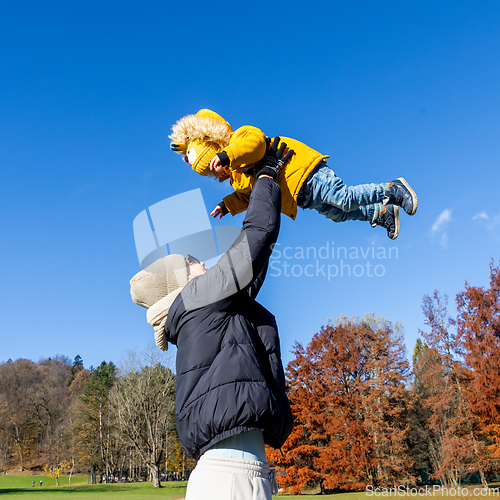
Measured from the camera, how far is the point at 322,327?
2255 cm

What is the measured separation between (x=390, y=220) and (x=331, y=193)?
75 centimetres

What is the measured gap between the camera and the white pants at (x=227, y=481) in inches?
53.4

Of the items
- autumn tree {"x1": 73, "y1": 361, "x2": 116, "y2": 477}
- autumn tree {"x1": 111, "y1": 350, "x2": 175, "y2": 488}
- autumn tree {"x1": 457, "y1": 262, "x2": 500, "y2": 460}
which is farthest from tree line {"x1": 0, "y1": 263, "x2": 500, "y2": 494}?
autumn tree {"x1": 73, "y1": 361, "x2": 116, "y2": 477}

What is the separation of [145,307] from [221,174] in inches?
44.0

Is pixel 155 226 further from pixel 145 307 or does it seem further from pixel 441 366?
pixel 441 366

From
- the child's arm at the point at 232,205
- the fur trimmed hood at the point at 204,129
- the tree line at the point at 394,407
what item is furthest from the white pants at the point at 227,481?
the tree line at the point at 394,407

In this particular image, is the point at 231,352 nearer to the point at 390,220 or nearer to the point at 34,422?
the point at 390,220

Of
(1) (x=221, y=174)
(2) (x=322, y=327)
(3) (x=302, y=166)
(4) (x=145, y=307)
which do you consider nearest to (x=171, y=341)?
(4) (x=145, y=307)

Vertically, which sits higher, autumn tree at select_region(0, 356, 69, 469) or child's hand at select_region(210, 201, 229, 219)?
child's hand at select_region(210, 201, 229, 219)

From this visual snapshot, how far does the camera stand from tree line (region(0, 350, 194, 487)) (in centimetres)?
2875

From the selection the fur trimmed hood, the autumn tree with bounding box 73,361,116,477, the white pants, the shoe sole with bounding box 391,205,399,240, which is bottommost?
the autumn tree with bounding box 73,361,116,477

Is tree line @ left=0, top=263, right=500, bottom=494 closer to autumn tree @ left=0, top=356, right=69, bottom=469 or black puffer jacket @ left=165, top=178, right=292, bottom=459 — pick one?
black puffer jacket @ left=165, top=178, right=292, bottom=459

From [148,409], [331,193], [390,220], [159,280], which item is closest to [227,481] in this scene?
[159,280]

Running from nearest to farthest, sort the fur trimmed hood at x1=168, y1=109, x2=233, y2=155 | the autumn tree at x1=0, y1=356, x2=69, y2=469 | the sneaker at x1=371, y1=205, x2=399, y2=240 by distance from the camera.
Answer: the fur trimmed hood at x1=168, y1=109, x2=233, y2=155 → the sneaker at x1=371, y1=205, x2=399, y2=240 → the autumn tree at x1=0, y1=356, x2=69, y2=469
